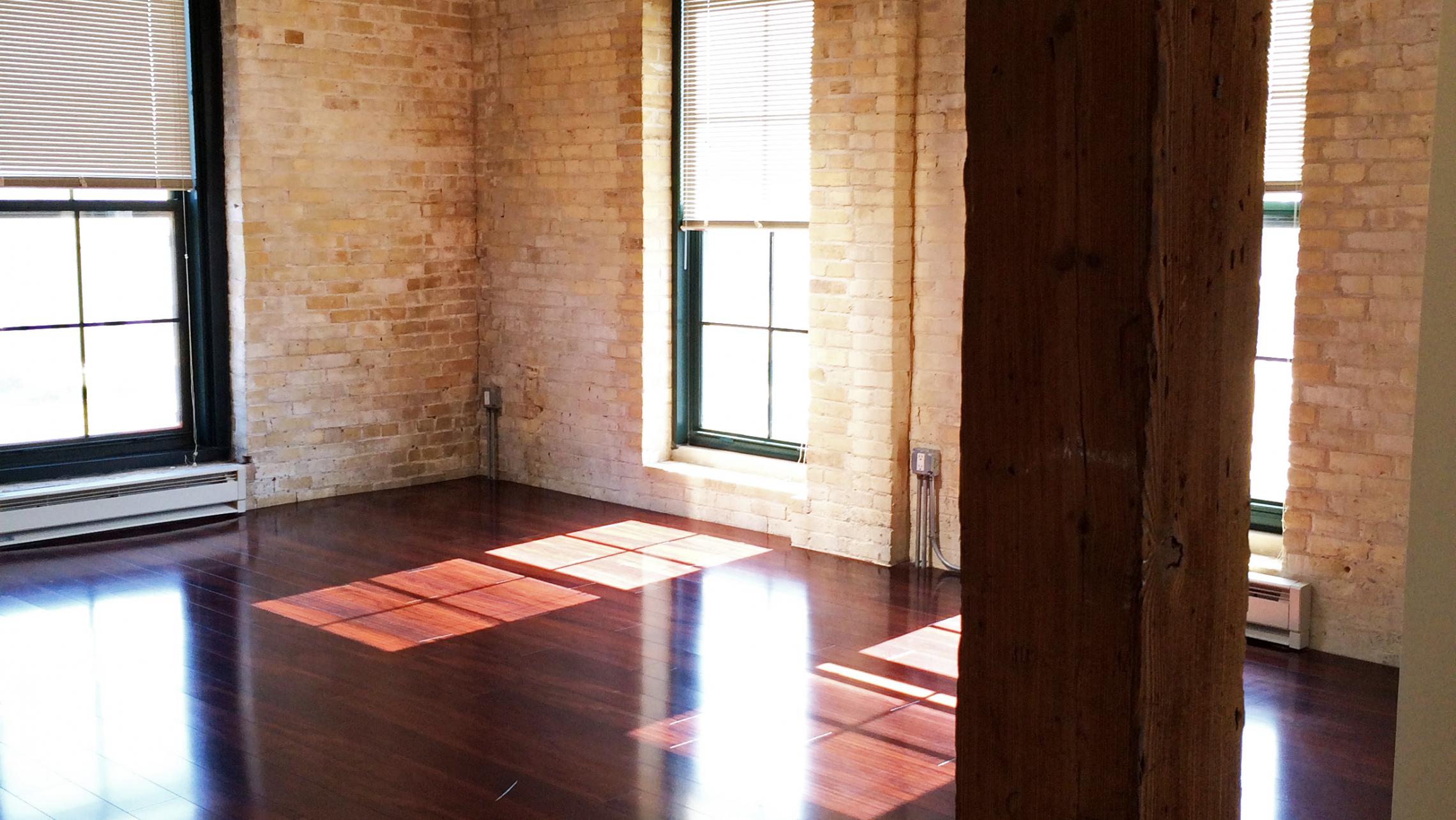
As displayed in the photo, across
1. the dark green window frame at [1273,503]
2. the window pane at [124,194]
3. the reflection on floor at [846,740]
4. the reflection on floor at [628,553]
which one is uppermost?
the window pane at [124,194]

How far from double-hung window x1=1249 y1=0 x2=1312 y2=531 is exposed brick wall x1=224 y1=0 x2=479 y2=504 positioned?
4900 mm

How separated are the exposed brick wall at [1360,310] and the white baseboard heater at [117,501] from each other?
→ 549 centimetres

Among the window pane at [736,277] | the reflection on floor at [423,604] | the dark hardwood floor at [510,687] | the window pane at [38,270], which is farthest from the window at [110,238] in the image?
the window pane at [736,277]

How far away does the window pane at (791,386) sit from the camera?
7.45 m

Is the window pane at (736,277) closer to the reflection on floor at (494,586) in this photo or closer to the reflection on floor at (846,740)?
the reflection on floor at (494,586)

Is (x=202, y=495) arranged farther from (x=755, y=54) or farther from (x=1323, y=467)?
(x=1323, y=467)

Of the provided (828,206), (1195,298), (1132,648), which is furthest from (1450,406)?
(828,206)

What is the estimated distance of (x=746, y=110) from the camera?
743 centimetres

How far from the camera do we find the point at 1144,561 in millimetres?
1783

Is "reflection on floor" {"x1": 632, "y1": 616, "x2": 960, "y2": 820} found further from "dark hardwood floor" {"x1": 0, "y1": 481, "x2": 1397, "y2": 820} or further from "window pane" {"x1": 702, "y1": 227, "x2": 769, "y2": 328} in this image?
"window pane" {"x1": 702, "y1": 227, "x2": 769, "y2": 328}

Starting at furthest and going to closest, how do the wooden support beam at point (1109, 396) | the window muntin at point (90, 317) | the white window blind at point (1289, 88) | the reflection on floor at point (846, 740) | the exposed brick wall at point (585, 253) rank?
1. the exposed brick wall at point (585, 253)
2. the window muntin at point (90, 317)
3. the white window blind at point (1289, 88)
4. the reflection on floor at point (846, 740)
5. the wooden support beam at point (1109, 396)

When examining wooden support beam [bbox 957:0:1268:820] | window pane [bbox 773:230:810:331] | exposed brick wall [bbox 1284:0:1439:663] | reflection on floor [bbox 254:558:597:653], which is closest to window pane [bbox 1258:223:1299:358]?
exposed brick wall [bbox 1284:0:1439:663]

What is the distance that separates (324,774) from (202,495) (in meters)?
3.85

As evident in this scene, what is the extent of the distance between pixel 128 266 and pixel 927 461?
4.43 m
